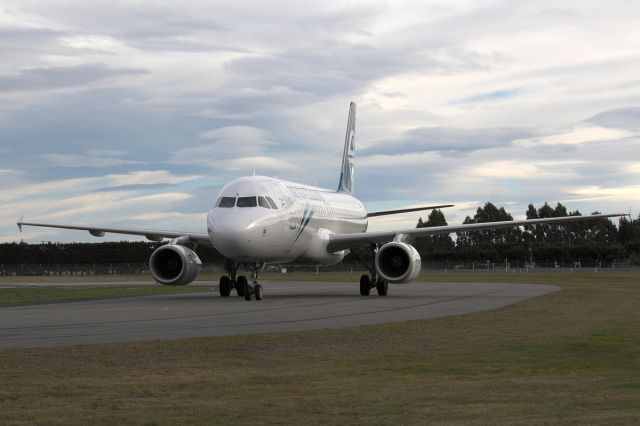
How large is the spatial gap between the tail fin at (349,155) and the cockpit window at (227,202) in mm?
17749

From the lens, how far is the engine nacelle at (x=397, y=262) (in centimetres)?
3462

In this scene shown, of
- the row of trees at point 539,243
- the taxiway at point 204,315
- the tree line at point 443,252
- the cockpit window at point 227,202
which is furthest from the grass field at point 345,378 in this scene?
the tree line at point 443,252

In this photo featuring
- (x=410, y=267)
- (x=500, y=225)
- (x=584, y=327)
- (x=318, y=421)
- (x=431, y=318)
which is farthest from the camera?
(x=500, y=225)

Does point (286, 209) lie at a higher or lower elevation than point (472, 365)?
higher

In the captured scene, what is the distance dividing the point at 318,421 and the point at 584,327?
1270 centimetres

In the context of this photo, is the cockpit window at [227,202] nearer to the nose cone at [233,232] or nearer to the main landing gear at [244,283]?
the nose cone at [233,232]

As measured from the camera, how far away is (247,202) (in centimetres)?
3281

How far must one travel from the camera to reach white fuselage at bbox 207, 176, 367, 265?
31688 mm

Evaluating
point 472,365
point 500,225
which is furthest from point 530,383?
point 500,225

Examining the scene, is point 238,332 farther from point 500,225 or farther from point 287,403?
point 500,225

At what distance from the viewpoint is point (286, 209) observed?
113 ft

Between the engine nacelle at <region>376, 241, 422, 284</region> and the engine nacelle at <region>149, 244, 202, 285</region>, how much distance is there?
6.40m

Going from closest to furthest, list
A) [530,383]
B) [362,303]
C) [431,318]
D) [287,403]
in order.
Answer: [287,403] < [530,383] < [431,318] < [362,303]

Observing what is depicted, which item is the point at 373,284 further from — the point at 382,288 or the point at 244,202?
the point at 244,202
